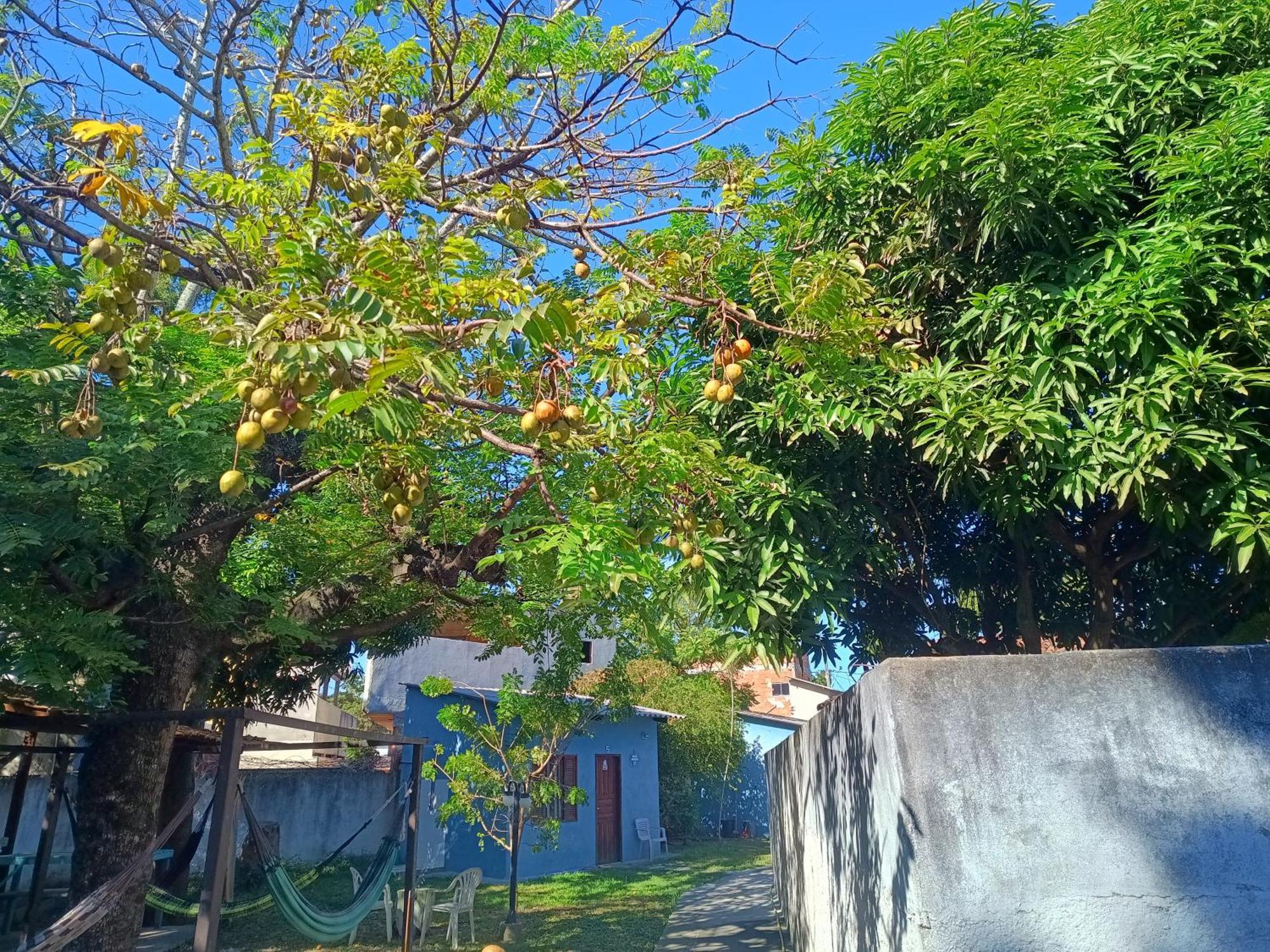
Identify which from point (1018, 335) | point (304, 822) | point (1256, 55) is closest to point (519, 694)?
point (304, 822)

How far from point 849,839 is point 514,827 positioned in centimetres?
627

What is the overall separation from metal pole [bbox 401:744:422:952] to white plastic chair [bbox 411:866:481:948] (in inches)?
13.1

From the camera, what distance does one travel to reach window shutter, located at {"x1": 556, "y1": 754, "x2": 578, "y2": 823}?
15.9 m

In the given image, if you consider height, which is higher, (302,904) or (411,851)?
(411,851)

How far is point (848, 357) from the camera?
12.7ft

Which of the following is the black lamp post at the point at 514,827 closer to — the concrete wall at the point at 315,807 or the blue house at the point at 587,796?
the blue house at the point at 587,796

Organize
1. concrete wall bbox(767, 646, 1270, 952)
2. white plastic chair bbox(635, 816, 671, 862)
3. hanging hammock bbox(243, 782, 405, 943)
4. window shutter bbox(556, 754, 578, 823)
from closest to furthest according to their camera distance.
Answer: concrete wall bbox(767, 646, 1270, 952), hanging hammock bbox(243, 782, 405, 943), window shutter bbox(556, 754, 578, 823), white plastic chair bbox(635, 816, 671, 862)

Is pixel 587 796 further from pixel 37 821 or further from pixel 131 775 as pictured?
pixel 131 775

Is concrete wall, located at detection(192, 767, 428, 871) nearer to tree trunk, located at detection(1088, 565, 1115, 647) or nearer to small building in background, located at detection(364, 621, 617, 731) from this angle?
small building in background, located at detection(364, 621, 617, 731)

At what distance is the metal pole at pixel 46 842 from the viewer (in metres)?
8.15

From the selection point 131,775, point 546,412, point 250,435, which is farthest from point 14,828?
point 546,412

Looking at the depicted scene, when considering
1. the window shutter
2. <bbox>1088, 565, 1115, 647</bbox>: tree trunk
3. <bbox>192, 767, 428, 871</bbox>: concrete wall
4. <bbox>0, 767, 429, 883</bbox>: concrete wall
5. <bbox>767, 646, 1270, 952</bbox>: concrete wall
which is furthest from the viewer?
the window shutter

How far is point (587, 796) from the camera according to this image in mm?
15852

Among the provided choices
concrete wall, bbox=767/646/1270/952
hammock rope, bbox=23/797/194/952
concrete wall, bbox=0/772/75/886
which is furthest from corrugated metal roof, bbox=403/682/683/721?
concrete wall, bbox=767/646/1270/952
